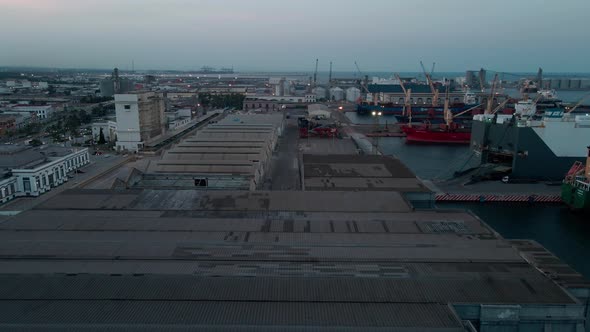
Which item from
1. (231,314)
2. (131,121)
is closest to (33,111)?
(131,121)

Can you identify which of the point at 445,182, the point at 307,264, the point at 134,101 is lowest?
the point at 445,182

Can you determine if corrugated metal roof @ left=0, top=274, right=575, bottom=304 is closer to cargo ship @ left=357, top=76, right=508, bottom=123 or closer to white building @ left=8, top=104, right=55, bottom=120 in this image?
A: cargo ship @ left=357, top=76, right=508, bottom=123

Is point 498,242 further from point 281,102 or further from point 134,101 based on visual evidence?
point 281,102

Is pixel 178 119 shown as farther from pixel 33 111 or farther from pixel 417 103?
pixel 417 103

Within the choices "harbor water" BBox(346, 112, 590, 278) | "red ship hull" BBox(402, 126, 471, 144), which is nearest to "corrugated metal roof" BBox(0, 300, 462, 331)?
"harbor water" BBox(346, 112, 590, 278)

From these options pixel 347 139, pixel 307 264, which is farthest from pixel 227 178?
pixel 347 139

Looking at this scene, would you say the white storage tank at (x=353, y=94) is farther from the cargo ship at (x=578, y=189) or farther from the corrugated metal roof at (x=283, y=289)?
the corrugated metal roof at (x=283, y=289)
